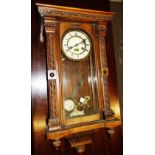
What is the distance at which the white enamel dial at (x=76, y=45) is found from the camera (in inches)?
35.5

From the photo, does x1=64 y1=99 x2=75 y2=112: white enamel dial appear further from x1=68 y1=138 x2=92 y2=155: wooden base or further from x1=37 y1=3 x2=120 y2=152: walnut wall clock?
x1=68 y1=138 x2=92 y2=155: wooden base

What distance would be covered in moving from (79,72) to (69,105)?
0.24m

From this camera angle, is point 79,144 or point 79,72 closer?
point 79,144

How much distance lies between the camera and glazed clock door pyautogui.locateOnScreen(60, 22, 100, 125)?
2.95ft

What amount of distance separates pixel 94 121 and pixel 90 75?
310 mm

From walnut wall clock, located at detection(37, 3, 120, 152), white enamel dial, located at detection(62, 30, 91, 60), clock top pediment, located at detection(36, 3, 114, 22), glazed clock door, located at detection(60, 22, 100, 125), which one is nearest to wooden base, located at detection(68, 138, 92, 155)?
walnut wall clock, located at detection(37, 3, 120, 152)

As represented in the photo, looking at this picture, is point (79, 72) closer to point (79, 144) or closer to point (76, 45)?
point (76, 45)

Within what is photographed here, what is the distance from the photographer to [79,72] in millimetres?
956

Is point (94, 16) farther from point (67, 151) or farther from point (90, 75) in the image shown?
point (67, 151)

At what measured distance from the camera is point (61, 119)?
82 centimetres

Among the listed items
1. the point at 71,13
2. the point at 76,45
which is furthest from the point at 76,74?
the point at 71,13

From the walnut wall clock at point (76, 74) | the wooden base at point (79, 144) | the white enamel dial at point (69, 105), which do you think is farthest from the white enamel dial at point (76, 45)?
the wooden base at point (79, 144)
